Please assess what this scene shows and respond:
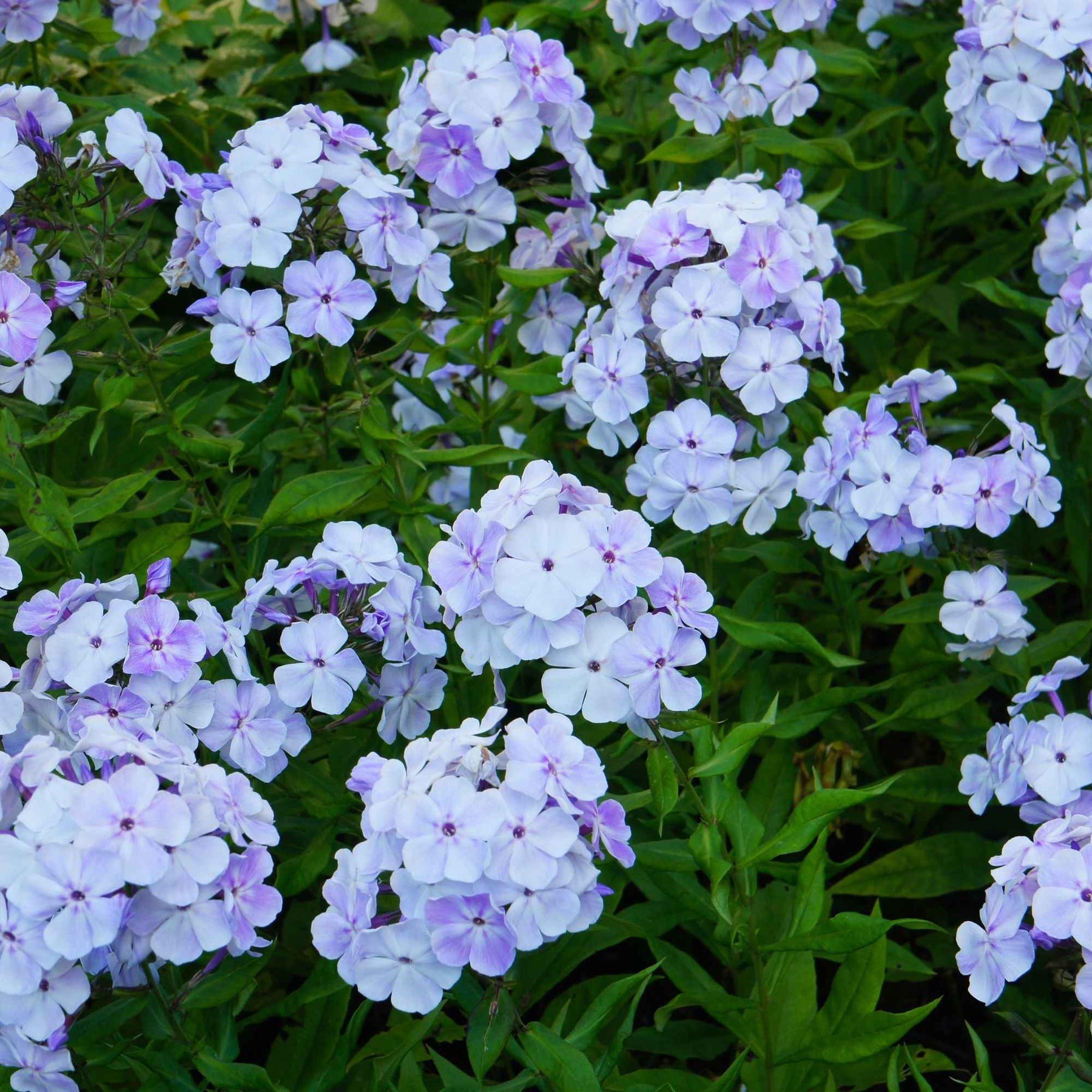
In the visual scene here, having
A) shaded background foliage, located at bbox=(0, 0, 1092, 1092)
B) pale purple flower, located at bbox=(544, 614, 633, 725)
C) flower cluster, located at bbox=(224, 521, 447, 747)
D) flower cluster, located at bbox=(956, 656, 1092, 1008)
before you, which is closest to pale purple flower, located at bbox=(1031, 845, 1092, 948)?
flower cluster, located at bbox=(956, 656, 1092, 1008)

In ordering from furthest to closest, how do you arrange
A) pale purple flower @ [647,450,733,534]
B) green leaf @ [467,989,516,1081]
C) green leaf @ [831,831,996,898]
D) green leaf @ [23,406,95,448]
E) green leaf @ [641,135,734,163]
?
1. green leaf @ [641,135,734,163]
2. green leaf @ [831,831,996,898]
3. green leaf @ [23,406,95,448]
4. pale purple flower @ [647,450,733,534]
5. green leaf @ [467,989,516,1081]

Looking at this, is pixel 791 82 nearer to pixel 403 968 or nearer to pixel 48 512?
pixel 48 512

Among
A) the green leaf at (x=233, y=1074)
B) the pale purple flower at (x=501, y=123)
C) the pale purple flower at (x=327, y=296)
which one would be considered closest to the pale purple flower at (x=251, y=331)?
the pale purple flower at (x=327, y=296)

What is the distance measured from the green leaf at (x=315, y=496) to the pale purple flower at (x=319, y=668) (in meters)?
0.39

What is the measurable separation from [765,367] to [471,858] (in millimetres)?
1118

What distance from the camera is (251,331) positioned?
2357 millimetres

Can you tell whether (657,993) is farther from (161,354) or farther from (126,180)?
(126,180)

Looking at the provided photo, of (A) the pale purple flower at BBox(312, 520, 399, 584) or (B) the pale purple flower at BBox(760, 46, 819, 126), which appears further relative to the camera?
(B) the pale purple flower at BBox(760, 46, 819, 126)

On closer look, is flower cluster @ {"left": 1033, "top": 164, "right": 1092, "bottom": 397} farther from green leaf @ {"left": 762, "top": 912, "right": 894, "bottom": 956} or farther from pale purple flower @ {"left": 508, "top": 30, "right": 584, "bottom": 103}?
green leaf @ {"left": 762, "top": 912, "right": 894, "bottom": 956}

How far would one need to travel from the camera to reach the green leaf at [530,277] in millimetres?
2586

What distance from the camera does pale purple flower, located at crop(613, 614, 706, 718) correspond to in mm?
1808

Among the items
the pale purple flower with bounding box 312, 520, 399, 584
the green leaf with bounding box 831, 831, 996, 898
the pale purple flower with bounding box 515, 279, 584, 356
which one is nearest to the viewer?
the pale purple flower with bounding box 312, 520, 399, 584

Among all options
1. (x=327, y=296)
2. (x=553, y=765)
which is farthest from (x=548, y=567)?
(x=327, y=296)

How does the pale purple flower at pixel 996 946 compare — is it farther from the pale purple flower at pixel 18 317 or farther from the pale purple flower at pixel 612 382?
the pale purple flower at pixel 18 317
